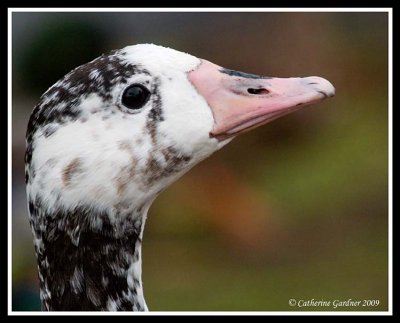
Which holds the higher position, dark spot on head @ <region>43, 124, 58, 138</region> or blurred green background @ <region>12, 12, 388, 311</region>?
dark spot on head @ <region>43, 124, 58, 138</region>

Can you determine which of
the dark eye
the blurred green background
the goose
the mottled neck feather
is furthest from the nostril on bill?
the blurred green background

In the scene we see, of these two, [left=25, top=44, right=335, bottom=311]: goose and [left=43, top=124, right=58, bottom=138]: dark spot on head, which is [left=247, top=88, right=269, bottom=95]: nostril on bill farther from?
[left=43, top=124, right=58, bottom=138]: dark spot on head

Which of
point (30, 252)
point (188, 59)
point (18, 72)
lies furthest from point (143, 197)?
point (30, 252)

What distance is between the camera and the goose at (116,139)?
2104 mm

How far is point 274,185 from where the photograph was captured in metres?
4.75

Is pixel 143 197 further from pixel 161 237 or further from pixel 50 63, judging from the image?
pixel 161 237

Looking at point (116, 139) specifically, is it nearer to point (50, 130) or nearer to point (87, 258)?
point (50, 130)

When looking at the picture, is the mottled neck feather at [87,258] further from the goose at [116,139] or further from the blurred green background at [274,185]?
the blurred green background at [274,185]

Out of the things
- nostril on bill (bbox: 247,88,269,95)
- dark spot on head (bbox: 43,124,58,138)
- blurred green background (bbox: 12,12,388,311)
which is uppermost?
nostril on bill (bbox: 247,88,269,95)

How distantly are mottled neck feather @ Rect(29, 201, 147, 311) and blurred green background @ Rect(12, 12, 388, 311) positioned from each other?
1110 mm

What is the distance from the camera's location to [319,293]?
12.3ft

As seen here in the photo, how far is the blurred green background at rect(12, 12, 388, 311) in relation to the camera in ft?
11.8

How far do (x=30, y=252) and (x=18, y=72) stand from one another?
0.98 meters

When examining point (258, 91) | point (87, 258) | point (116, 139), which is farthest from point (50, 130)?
point (258, 91)
